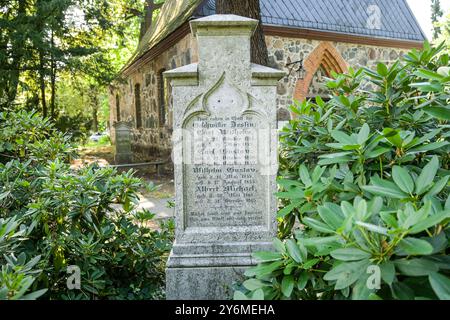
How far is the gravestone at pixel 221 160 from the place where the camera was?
123 inches

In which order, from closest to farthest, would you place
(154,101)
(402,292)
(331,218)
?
(402,292), (331,218), (154,101)

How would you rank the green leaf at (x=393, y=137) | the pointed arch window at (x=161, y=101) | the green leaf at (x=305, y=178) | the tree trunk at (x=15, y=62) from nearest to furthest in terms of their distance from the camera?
the green leaf at (x=393, y=137) < the green leaf at (x=305, y=178) < the tree trunk at (x=15, y=62) < the pointed arch window at (x=161, y=101)

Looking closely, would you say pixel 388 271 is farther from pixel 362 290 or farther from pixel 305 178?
pixel 305 178

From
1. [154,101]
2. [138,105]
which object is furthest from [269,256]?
[138,105]

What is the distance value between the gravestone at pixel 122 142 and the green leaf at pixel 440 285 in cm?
1320

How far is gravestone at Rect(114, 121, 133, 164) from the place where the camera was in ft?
44.2

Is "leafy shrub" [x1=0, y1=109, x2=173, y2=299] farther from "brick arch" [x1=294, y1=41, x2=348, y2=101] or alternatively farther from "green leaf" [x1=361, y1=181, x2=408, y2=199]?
"brick arch" [x1=294, y1=41, x2=348, y2=101]

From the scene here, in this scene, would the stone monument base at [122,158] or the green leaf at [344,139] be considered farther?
the stone monument base at [122,158]

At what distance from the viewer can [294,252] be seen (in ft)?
5.20

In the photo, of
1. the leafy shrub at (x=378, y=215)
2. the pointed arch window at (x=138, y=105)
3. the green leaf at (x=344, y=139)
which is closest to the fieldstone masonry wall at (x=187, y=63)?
the pointed arch window at (x=138, y=105)

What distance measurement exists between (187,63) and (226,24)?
297 inches

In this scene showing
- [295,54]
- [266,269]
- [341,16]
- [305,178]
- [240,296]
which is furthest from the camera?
[341,16]

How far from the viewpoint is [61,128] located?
12.3 metres

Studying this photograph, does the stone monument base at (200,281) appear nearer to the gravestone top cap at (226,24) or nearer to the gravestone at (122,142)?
the gravestone top cap at (226,24)
